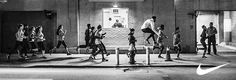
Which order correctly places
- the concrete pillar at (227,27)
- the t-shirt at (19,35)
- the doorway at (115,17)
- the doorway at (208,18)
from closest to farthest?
the t-shirt at (19,35)
the doorway at (115,17)
the concrete pillar at (227,27)
the doorway at (208,18)

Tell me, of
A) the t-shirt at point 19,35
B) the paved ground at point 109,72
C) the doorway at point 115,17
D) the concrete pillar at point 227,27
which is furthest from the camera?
the concrete pillar at point 227,27

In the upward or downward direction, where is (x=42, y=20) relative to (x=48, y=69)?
upward

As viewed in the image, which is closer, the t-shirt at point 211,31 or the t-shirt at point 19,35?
the t-shirt at point 19,35

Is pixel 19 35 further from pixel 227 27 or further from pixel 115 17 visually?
pixel 227 27

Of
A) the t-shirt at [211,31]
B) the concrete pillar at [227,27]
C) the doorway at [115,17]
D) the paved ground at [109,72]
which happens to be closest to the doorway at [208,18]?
the concrete pillar at [227,27]

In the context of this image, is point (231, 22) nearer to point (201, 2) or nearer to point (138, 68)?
Result: point (201, 2)

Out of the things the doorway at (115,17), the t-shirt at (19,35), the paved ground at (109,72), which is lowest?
the paved ground at (109,72)

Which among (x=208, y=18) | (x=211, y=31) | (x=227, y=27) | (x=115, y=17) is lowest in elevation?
(x=211, y=31)

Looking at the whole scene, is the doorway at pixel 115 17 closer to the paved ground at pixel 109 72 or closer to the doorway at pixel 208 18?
the paved ground at pixel 109 72

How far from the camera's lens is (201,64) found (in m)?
15.8

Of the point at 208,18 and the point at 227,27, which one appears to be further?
the point at 208,18

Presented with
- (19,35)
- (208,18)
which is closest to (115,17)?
(19,35)

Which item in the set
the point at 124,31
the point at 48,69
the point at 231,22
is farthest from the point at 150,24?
the point at 231,22

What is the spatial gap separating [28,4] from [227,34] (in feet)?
54.2
